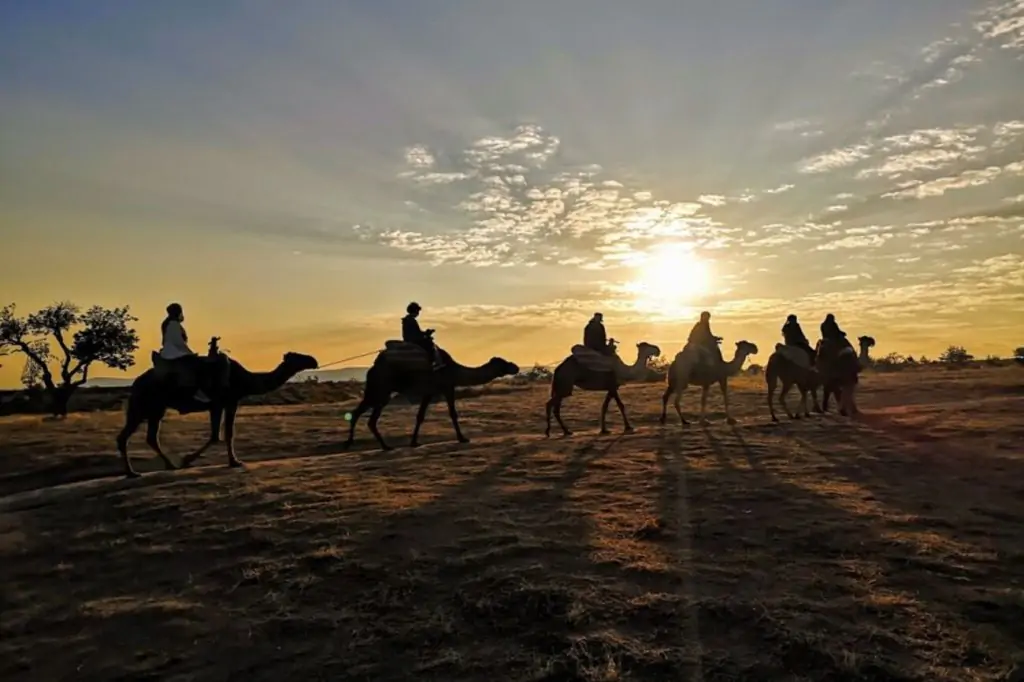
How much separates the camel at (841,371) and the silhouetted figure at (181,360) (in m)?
15.4

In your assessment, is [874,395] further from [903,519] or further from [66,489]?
[66,489]

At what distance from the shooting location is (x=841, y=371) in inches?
849

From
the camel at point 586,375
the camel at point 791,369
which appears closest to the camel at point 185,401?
the camel at point 586,375

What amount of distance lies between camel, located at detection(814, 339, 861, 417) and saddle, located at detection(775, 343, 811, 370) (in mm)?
577

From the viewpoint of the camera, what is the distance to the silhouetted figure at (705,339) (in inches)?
843

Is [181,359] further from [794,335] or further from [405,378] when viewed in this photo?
[794,335]

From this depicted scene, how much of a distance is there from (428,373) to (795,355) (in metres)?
9.91

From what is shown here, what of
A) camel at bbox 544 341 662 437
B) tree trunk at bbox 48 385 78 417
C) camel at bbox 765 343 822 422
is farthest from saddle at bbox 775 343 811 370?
tree trunk at bbox 48 385 78 417

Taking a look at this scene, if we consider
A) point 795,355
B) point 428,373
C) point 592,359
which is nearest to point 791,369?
point 795,355

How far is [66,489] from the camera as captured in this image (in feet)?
42.9

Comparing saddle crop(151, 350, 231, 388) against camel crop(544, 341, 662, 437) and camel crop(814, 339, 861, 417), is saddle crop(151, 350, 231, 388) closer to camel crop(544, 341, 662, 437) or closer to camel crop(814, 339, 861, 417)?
camel crop(544, 341, 662, 437)

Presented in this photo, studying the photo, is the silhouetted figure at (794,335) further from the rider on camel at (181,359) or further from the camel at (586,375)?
the rider on camel at (181,359)

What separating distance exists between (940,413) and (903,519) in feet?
39.8

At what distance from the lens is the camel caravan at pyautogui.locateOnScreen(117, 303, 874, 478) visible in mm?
14758
